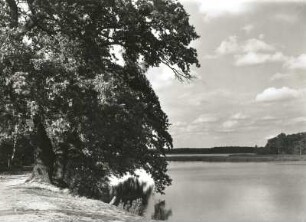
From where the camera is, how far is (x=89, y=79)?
18.3 meters

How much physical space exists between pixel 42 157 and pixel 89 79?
5215mm

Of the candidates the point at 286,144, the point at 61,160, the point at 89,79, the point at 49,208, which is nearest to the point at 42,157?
the point at 61,160

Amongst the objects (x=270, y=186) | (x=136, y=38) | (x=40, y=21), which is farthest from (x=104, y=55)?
(x=270, y=186)

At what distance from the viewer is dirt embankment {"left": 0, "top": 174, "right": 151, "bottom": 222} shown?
1290cm

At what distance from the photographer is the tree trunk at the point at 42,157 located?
2123cm

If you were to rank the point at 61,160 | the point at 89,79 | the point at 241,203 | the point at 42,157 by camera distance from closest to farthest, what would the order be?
the point at 89,79, the point at 42,157, the point at 61,160, the point at 241,203

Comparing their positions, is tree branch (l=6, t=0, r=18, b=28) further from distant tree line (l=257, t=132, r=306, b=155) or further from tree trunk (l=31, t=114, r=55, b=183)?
distant tree line (l=257, t=132, r=306, b=155)

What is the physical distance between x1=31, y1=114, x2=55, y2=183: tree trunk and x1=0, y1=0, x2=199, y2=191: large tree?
4 cm

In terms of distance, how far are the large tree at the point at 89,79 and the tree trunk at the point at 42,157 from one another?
0.15 ft

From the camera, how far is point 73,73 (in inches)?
713

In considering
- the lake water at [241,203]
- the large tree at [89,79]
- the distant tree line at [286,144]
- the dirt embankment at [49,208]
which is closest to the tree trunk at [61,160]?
the large tree at [89,79]

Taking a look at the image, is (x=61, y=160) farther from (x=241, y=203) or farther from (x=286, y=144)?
(x=286, y=144)

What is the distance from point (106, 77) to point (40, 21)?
13.9 feet

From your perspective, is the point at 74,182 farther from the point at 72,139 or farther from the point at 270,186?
the point at 270,186
